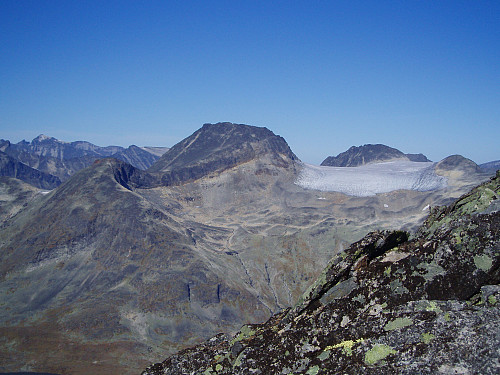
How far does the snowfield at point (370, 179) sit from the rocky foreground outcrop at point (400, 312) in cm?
13807

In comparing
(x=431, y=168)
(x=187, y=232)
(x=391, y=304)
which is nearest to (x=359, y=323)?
(x=391, y=304)

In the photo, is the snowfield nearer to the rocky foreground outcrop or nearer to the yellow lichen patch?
the rocky foreground outcrop

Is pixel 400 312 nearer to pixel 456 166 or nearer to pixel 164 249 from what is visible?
pixel 164 249

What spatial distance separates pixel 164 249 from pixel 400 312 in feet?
314

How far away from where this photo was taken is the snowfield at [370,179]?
14588 centimetres

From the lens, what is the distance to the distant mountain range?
70.2 m

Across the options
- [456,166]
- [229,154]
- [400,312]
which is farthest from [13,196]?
[456,166]

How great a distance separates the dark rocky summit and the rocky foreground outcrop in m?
146

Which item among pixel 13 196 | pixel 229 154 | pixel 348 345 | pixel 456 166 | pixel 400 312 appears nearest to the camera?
pixel 348 345

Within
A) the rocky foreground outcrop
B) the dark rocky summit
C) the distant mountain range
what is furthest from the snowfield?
the rocky foreground outcrop

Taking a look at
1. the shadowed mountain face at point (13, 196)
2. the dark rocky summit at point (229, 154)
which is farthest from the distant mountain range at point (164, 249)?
the dark rocky summit at point (229, 154)

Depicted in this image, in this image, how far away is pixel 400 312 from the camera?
23.7 feet

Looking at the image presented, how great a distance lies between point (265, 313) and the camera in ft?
270

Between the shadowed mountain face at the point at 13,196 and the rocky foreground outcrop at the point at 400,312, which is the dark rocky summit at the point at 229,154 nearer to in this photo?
the shadowed mountain face at the point at 13,196
